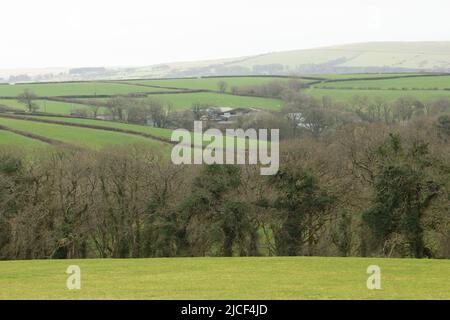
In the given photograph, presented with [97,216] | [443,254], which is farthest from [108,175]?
[443,254]

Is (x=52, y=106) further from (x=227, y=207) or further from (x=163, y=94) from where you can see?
(x=227, y=207)

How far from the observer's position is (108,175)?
57.2 m

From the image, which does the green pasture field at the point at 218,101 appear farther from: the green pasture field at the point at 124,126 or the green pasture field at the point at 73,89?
the green pasture field at the point at 124,126

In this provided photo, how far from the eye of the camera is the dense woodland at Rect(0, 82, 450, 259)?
4678cm

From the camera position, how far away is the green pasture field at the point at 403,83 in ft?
450

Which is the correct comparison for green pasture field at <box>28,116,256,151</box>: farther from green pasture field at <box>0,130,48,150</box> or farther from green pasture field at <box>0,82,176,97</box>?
green pasture field at <box>0,82,176,97</box>

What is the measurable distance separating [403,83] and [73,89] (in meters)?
73.8

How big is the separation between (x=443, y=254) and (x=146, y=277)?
26.2 m

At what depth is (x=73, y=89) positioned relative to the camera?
477 feet

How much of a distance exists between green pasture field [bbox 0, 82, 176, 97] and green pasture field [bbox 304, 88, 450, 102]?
36.4 metres

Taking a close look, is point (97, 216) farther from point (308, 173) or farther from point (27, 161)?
point (308, 173)

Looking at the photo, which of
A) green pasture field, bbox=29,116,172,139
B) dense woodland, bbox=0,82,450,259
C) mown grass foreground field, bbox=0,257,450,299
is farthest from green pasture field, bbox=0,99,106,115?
mown grass foreground field, bbox=0,257,450,299

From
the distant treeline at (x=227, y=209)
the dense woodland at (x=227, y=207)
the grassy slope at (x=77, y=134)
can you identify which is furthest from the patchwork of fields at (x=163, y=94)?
the distant treeline at (x=227, y=209)

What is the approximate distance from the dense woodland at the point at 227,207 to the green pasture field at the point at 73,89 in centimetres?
8198
